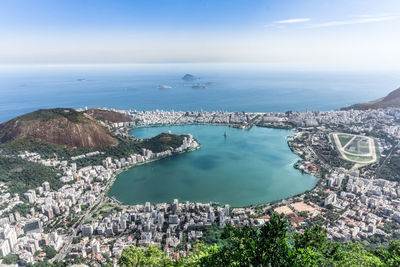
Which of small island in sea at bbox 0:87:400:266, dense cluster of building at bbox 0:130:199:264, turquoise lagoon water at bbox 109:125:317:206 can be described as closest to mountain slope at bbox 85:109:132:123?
small island in sea at bbox 0:87:400:266

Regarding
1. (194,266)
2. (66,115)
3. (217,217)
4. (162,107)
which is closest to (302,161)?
(217,217)

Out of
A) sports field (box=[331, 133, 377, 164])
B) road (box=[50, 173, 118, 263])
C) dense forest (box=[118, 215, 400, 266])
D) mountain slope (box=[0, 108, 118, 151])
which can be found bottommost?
road (box=[50, 173, 118, 263])

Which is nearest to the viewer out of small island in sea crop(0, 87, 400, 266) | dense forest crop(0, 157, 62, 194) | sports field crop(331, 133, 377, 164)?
small island in sea crop(0, 87, 400, 266)

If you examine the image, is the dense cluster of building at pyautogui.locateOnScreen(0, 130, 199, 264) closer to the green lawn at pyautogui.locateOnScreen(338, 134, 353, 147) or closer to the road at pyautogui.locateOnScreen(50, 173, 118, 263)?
the road at pyautogui.locateOnScreen(50, 173, 118, 263)

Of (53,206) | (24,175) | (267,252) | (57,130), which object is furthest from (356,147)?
(57,130)

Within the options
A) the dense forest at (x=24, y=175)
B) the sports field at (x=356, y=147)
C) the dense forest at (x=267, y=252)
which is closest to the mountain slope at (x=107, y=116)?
the dense forest at (x=24, y=175)

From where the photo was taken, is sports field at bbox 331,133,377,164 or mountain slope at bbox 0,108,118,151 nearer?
sports field at bbox 331,133,377,164
